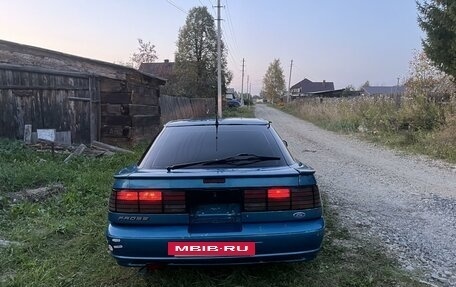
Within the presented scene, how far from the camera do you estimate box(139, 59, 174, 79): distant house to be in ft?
167

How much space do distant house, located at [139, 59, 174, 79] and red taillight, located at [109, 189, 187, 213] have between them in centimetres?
4756

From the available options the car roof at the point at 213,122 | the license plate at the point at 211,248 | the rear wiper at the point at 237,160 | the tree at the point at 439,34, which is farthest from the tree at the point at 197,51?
the license plate at the point at 211,248

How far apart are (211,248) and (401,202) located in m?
4.62

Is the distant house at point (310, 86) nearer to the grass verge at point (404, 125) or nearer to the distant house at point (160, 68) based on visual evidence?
the distant house at point (160, 68)

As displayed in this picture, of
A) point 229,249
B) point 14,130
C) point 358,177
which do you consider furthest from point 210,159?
point 14,130

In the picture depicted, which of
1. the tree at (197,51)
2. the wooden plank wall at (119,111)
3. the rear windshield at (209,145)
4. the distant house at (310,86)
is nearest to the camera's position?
the rear windshield at (209,145)

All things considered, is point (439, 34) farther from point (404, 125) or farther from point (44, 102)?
point (44, 102)

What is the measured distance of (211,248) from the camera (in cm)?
314

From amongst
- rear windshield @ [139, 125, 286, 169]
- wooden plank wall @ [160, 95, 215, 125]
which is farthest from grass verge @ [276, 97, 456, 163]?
rear windshield @ [139, 125, 286, 169]

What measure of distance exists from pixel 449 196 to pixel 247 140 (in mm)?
4800

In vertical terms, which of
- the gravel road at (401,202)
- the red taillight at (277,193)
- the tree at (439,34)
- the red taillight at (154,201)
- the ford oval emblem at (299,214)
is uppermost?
the tree at (439,34)

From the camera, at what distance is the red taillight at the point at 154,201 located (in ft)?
10.6

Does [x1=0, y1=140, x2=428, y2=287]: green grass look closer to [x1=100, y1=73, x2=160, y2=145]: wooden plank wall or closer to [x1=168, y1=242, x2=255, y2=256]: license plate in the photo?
[x1=168, y1=242, x2=255, y2=256]: license plate

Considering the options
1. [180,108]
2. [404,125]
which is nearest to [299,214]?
[404,125]
